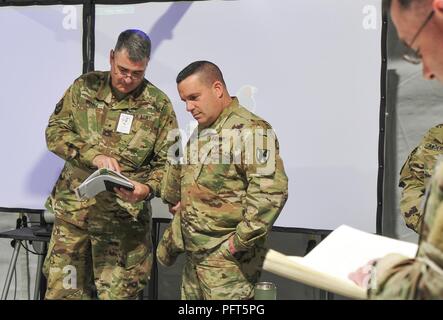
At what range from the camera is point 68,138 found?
9.20 ft

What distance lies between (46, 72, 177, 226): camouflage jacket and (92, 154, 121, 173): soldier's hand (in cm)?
3

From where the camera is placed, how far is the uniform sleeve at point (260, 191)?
2.21 metres

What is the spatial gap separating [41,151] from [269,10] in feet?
4.75

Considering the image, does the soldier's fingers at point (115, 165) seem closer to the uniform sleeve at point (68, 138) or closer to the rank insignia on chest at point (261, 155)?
the uniform sleeve at point (68, 138)

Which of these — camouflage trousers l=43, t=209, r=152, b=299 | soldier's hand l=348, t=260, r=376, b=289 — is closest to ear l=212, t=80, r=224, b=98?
camouflage trousers l=43, t=209, r=152, b=299

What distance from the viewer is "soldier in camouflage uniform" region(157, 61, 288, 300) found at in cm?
224

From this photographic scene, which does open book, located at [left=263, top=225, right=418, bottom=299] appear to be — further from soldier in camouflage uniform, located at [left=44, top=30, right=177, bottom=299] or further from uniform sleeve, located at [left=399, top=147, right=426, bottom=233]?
soldier in camouflage uniform, located at [left=44, top=30, right=177, bottom=299]

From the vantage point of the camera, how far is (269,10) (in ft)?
9.95

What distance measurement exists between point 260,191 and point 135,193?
25.6 inches

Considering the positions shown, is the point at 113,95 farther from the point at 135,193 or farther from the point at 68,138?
the point at 135,193

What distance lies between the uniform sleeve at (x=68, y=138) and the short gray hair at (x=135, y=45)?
1.04 ft

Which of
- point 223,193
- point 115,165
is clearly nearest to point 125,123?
point 115,165

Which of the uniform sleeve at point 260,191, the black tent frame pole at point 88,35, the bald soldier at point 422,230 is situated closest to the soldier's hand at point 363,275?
the bald soldier at point 422,230

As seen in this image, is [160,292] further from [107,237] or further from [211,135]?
[211,135]
